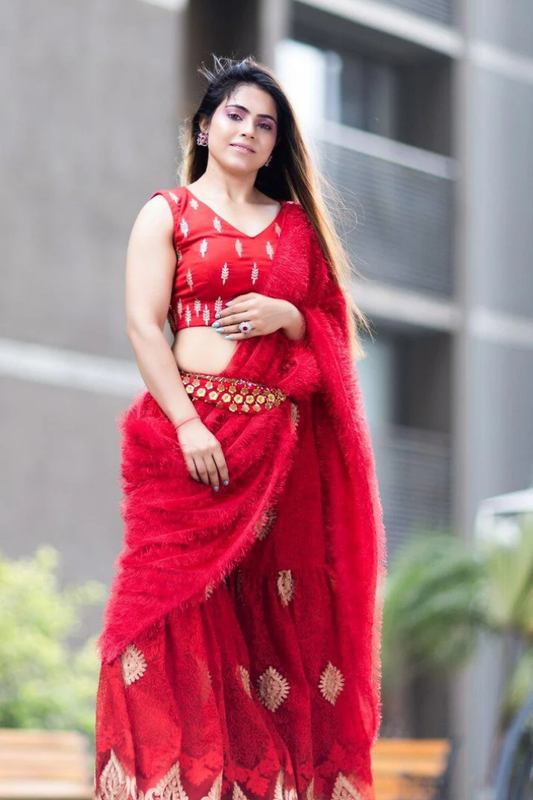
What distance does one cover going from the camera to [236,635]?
402cm

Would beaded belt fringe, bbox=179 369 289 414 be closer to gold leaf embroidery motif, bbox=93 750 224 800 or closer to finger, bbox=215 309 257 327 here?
finger, bbox=215 309 257 327

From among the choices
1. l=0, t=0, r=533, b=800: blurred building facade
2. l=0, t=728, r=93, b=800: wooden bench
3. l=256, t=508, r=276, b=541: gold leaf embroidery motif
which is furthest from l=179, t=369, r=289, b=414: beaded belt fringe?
l=0, t=0, r=533, b=800: blurred building facade

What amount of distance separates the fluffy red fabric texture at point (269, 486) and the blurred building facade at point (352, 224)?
7.88 m

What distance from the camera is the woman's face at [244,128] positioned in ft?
13.3

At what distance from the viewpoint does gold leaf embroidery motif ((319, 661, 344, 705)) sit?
415 centimetres

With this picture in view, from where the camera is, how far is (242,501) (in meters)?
3.98

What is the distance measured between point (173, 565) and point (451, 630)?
33.8 feet

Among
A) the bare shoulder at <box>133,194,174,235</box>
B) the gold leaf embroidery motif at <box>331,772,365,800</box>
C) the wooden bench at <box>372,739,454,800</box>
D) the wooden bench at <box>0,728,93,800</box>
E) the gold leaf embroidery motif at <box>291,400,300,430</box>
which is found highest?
the bare shoulder at <box>133,194,174,235</box>

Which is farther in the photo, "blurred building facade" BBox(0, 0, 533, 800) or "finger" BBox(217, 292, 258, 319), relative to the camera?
"blurred building facade" BBox(0, 0, 533, 800)

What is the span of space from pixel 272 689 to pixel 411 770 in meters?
6.50

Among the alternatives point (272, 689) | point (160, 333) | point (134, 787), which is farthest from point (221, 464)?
point (134, 787)

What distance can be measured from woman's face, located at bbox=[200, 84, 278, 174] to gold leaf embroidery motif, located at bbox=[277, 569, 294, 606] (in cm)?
103

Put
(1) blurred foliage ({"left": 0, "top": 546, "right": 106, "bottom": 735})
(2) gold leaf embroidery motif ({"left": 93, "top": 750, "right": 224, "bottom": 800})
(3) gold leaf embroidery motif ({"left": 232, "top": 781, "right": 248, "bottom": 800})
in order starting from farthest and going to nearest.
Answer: (1) blurred foliage ({"left": 0, "top": 546, "right": 106, "bottom": 735}) → (3) gold leaf embroidery motif ({"left": 232, "top": 781, "right": 248, "bottom": 800}) → (2) gold leaf embroidery motif ({"left": 93, "top": 750, "right": 224, "bottom": 800})

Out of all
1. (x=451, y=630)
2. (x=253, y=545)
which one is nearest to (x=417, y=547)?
(x=451, y=630)
